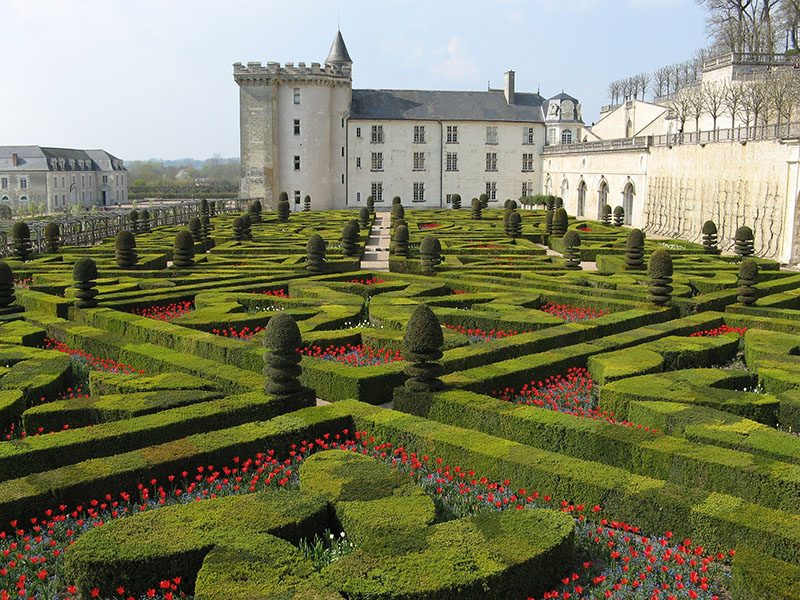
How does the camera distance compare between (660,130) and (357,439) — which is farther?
(660,130)

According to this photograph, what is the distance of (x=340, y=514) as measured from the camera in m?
6.61

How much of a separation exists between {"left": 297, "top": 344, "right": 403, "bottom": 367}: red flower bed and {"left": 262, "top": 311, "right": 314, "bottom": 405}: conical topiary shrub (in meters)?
2.29

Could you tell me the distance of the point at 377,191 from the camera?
5603cm

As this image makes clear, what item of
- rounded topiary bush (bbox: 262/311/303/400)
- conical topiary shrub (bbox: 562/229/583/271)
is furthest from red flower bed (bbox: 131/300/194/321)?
conical topiary shrub (bbox: 562/229/583/271)

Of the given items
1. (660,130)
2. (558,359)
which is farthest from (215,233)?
(660,130)

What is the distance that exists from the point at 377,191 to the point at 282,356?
4763 centimetres

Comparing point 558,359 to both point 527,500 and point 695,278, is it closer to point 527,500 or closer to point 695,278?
point 527,500

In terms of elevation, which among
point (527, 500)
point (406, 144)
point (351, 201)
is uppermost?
point (406, 144)

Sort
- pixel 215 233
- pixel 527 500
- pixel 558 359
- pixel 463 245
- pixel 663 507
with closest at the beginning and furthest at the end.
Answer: pixel 663 507 < pixel 527 500 < pixel 558 359 < pixel 463 245 < pixel 215 233

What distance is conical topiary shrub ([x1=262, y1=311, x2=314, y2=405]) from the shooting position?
9023 mm

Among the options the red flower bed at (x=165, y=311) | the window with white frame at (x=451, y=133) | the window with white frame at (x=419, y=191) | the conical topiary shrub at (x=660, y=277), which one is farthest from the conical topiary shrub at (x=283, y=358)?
the window with white frame at (x=451, y=133)

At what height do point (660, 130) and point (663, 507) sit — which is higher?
point (660, 130)

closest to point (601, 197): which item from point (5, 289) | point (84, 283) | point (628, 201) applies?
point (628, 201)

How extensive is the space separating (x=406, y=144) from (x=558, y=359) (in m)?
46.1
